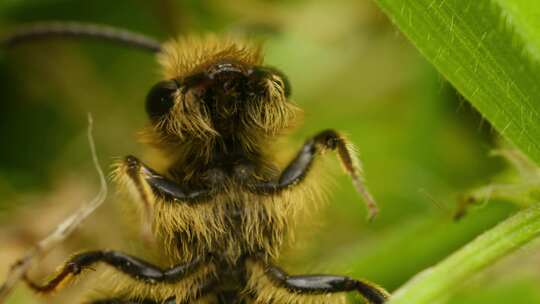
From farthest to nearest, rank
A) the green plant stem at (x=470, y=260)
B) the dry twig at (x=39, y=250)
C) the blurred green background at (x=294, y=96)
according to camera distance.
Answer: the blurred green background at (x=294, y=96) < the dry twig at (x=39, y=250) < the green plant stem at (x=470, y=260)

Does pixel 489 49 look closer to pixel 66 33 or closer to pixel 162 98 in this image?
pixel 162 98

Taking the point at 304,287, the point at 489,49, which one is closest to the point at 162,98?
the point at 304,287

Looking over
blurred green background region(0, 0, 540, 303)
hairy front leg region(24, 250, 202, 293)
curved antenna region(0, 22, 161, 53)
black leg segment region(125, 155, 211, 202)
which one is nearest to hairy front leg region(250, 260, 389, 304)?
hairy front leg region(24, 250, 202, 293)

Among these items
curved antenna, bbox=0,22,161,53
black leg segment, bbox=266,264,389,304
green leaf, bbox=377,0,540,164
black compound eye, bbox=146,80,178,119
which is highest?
curved antenna, bbox=0,22,161,53

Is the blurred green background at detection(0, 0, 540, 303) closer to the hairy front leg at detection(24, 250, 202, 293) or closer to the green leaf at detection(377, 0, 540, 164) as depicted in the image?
the hairy front leg at detection(24, 250, 202, 293)

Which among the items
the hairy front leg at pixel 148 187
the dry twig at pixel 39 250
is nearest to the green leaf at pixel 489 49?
the hairy front leg at pixel 148 187

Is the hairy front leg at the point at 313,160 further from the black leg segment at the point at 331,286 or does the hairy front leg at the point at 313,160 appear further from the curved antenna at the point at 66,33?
the curved antenna at the point at 66,33

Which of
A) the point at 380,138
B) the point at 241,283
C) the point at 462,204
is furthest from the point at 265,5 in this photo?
the point at 241,283
